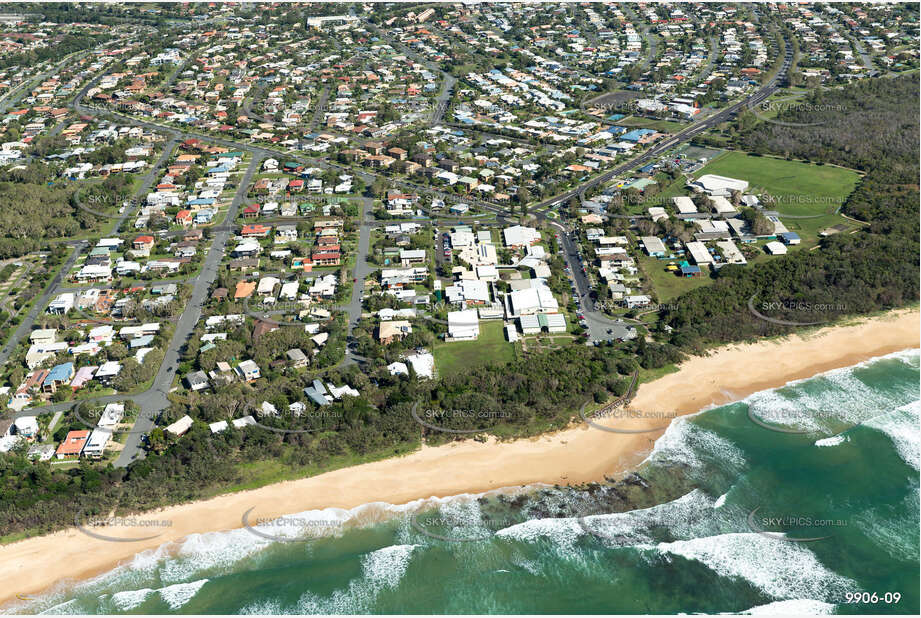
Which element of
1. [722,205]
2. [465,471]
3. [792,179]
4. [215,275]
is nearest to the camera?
[465,471]

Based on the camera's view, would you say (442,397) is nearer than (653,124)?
Yes

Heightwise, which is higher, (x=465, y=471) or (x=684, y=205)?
(x=465, y=471)

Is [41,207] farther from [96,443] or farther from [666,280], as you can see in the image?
[666,280]

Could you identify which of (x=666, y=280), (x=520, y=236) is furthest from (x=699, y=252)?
(x=520, y=236)

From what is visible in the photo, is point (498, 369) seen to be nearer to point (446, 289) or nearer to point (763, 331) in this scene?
point (446, 289)

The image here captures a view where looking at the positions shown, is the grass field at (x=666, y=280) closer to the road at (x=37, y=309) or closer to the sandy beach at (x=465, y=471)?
the sandy beach at (x=465, y=471)

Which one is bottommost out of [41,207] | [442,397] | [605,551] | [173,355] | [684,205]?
[41,207]
